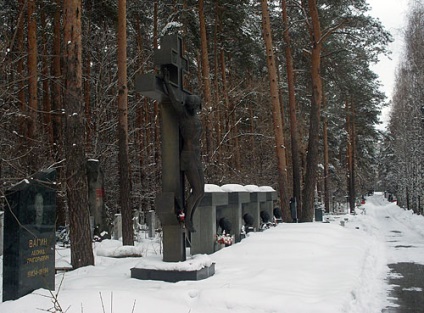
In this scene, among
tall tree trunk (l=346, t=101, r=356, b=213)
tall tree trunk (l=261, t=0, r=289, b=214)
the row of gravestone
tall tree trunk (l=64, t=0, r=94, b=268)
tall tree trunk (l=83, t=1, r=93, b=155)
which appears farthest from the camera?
tall tree trunk (l=346, t=101, r=356, b=213)

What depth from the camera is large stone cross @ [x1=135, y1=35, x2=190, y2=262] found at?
8.00 metres

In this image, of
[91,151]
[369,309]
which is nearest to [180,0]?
[91,151]

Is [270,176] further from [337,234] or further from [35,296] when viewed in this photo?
[35,296]

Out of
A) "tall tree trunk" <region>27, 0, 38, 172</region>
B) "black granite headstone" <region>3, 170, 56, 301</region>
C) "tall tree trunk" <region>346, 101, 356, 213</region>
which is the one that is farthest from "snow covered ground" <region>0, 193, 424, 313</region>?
"tall tree trunk" <region>346, 101, 356, 213</region>

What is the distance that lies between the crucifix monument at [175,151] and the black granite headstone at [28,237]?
218cm

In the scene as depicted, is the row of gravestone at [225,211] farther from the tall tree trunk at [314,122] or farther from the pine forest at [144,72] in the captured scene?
the pine forest at [144,72]

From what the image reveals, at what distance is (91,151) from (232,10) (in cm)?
992

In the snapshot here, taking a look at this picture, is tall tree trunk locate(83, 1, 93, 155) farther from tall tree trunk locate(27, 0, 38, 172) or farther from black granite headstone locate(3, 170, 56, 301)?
black granite headstone locate(3, 170, 56, 301)

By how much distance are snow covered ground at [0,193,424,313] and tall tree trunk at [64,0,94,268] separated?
552 mm

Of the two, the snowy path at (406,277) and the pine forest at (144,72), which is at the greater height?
the pine forest at (144,72)

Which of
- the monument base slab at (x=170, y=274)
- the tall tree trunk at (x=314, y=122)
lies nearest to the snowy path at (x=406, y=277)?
the monument base slab at (x=170, y=274)

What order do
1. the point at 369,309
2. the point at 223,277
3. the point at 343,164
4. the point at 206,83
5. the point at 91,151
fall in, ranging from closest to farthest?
the point at 369,309
the point at 223,277
the point at 91,151
the point at 206,83
the point at 343,164

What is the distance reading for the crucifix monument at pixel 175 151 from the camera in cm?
805

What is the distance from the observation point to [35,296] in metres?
5.72
